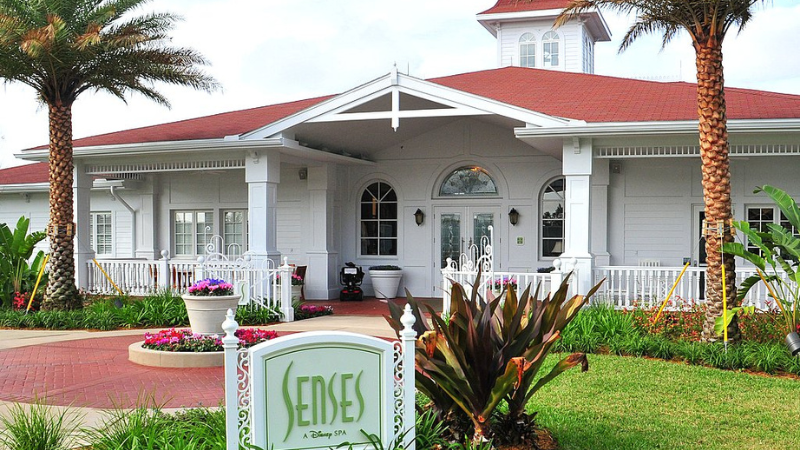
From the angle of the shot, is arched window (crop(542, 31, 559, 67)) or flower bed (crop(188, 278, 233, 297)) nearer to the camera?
flower bed (crop(188, 278, 233, 297))

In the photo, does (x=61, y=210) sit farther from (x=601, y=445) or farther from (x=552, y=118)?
(x=601, y=445)

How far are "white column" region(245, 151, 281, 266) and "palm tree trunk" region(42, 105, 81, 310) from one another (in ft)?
11.4

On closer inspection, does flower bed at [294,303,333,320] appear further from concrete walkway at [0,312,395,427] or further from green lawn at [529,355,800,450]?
green lawn at [529,355,800,450]

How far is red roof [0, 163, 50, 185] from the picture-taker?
22.6 m

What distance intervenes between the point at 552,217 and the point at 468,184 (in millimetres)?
2116

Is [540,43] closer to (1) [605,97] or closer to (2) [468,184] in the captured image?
(2) [468,184]

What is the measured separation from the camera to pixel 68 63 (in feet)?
48.4

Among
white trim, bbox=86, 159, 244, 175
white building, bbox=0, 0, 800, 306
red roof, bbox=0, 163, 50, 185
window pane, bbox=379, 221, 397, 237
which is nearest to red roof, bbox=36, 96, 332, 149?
white building, bbox=0, 0, 800, 306

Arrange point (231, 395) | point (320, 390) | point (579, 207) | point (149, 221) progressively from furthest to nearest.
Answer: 1. point (149, 221)
2. point (579, 207)
3. point (320, 390)
4. point (231, 395)

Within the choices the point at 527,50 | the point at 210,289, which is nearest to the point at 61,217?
the point at 210,289

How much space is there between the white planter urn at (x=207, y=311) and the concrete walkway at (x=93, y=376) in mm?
1089

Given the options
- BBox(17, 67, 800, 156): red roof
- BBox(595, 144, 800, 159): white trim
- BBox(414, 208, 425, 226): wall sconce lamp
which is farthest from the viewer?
BBox(414, 208, 425, 226): wall sconce lamp

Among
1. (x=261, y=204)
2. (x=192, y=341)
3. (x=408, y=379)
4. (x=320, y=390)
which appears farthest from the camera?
(x=261, y=204)

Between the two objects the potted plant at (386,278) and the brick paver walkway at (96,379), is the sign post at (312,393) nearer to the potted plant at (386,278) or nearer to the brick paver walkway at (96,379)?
the brick paver walkway at (96,379)
